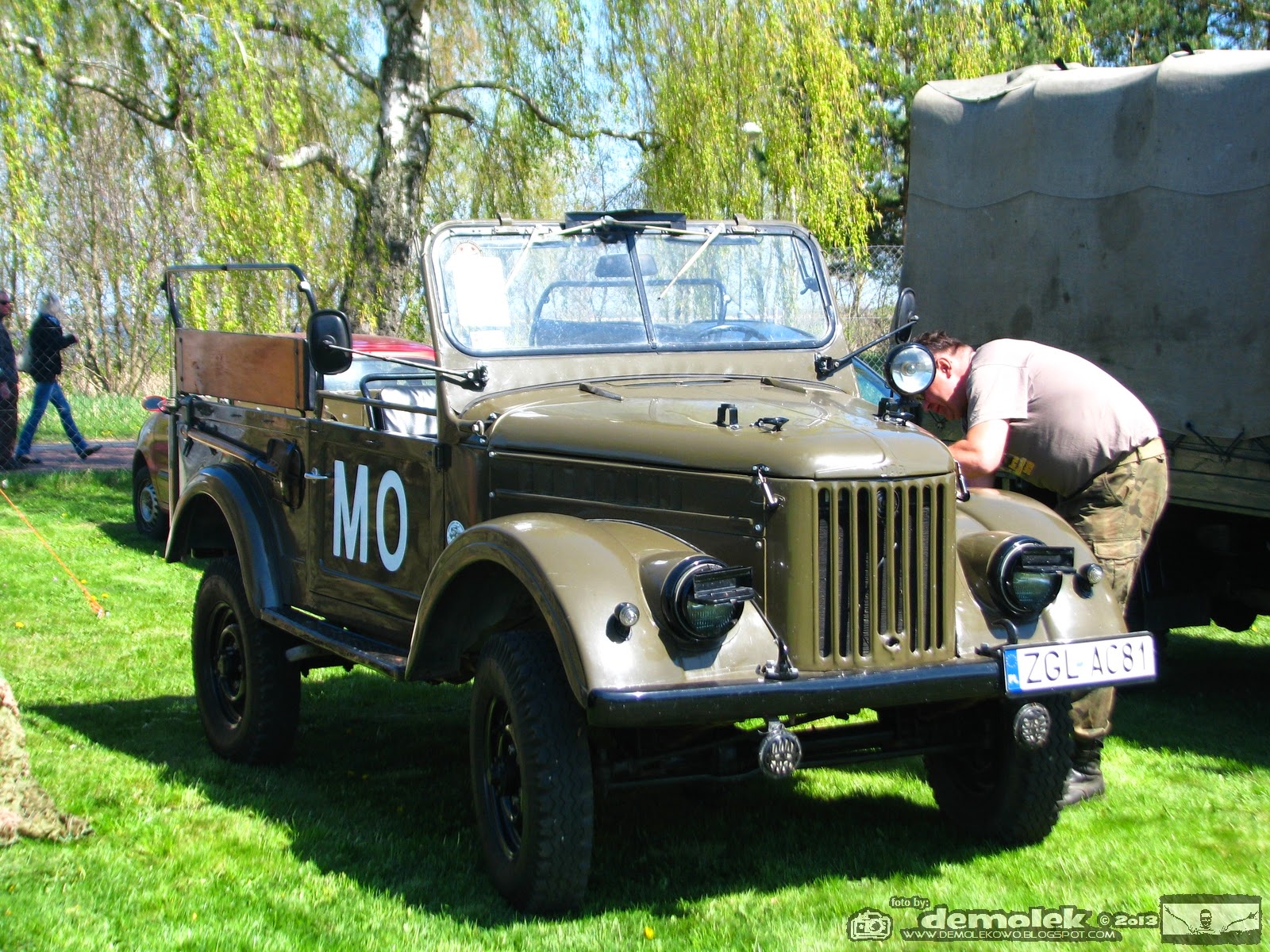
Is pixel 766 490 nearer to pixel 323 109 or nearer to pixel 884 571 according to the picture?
pixel 884 571

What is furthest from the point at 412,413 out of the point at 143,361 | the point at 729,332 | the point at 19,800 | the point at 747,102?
the point at 143,361

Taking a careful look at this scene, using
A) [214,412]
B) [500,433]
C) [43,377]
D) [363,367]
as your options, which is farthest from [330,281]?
[500,433]

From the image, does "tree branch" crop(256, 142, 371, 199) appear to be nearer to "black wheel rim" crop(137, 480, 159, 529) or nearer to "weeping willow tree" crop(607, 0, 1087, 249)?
"weeping willow tree" crop(607, 0, 1087, 249)

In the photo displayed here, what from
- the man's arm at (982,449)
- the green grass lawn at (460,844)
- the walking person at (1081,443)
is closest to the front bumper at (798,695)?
the green grass lawn at (460,844)

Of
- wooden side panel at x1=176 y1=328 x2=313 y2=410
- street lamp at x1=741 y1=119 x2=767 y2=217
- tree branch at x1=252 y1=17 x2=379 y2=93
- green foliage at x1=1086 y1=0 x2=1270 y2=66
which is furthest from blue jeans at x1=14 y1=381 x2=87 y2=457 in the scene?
green foliage at x1=1086 y1=0 x2=1270 y2=66

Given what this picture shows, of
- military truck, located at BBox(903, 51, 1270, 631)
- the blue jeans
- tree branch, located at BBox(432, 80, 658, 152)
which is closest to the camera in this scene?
military truck, located at BBox(903, 51, 1270, 631)

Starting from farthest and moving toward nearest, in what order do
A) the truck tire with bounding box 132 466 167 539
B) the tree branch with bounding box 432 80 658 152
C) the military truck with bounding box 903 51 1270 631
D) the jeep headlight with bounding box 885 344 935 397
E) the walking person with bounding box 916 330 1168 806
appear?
the tree branch with bounding box 432 80 658 152 → the truck tire with bounding box 132 466 167 539 → the military truck with bounding box 903 51 1270 631 → the walking person with bounding box 916 330 1168 806 → the jeep headlight with bounding box 885 344 935 397

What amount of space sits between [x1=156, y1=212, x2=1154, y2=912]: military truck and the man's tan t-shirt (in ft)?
1.74

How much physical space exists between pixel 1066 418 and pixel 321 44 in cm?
1007

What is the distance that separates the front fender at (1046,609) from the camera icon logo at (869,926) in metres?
0.80

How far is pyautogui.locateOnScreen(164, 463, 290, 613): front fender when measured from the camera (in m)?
5.48

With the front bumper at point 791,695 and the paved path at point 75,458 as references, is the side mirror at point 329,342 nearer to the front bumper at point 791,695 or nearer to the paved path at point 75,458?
the front bumper at point 791,695

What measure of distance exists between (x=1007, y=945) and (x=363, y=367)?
6175 mm

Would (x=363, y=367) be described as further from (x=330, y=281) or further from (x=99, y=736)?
(x=330, y=281)
